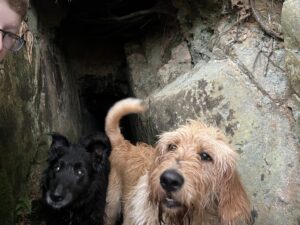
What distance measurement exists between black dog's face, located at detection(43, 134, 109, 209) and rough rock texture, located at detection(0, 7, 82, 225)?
0.43 m

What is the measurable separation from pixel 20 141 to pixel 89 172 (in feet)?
2.81

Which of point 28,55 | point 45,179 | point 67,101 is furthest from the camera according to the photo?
point 67,101

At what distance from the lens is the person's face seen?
9.44 feet

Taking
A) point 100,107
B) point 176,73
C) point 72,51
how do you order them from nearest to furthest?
point 176,73 < point 72,51 < point 100,107

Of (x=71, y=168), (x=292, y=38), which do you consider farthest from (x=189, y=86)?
(x=71, y=168)

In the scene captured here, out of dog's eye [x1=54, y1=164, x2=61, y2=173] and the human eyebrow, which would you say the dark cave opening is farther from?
the human eyebrow

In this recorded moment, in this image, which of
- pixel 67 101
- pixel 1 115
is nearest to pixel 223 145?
pixel 1 115

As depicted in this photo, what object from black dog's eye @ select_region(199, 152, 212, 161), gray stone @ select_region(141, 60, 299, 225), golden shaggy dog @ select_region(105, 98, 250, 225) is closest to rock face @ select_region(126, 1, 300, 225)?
gray stone @ select_region(141, 60, 299, 225)

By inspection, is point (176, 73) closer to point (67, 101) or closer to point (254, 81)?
point (254, 81)

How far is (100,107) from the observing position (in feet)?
27.3

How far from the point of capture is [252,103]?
5.00 m

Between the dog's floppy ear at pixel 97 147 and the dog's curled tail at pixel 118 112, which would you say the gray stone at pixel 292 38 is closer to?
the dog's curled tail at pixel 118 112

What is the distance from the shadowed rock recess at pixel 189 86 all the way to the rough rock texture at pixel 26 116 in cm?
1

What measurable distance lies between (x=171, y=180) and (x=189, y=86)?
1.89 metres
